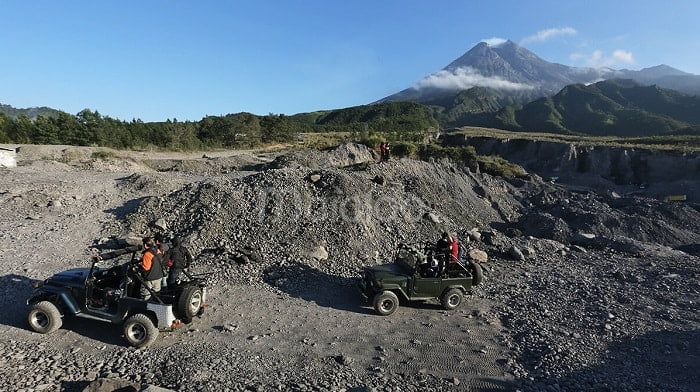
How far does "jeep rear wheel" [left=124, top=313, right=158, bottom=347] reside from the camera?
7.52 meters

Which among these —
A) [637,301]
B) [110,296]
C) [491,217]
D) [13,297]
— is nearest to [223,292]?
[110,296]

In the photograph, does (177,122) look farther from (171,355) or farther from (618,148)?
(618,148)

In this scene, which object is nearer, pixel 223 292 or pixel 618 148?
pixel 223 292

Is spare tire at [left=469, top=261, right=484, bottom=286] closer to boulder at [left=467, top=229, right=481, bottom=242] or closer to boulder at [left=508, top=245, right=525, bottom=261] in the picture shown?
boulder at [left=508, top=245, right=525, bottom=261]

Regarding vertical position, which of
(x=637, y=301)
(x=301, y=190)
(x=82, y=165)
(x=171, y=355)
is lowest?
(x=637, y=301)

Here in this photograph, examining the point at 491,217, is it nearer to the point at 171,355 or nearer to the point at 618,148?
the point at 171,355

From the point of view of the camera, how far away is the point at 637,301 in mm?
11672

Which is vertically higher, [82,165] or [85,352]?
[82,165]

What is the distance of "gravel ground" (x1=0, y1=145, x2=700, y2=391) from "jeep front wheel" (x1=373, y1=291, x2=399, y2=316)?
0.63ft

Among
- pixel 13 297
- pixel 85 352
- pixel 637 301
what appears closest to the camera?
pixel 85 352

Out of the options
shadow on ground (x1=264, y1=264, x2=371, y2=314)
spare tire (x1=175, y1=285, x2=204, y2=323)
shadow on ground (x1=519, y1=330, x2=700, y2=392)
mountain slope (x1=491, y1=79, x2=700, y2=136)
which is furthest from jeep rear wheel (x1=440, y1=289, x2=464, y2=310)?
mountain slope (x1=491, y1=79, x2=700, y2=136)

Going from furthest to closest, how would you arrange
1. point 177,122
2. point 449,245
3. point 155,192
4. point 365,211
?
point 177,122 → point 155,192 → point 365,211 → point 449,245

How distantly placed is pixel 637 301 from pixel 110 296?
13.5 meters

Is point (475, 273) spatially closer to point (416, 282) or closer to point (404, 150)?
point (416, 282)
